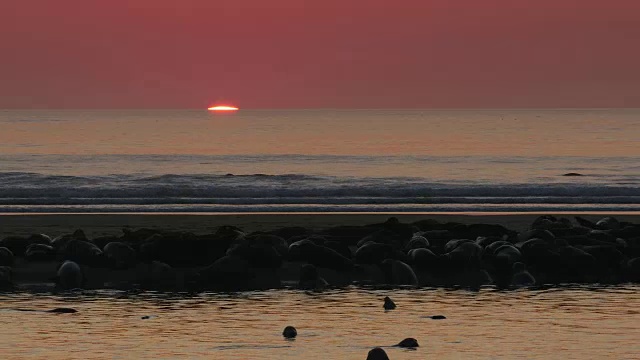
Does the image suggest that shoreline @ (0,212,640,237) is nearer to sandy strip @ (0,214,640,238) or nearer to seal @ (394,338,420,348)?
sandy strip @ (0,214,640,238)

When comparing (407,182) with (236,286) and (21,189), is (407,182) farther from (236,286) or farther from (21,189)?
(236,286)

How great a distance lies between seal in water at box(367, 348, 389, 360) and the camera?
510 inches

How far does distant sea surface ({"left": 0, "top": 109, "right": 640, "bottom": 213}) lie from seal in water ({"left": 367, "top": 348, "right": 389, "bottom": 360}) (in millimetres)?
22982

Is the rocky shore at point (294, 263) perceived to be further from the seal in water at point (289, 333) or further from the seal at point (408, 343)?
the seal at point (408, 343)

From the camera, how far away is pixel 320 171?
5922cm

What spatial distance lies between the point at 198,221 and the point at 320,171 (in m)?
28.3

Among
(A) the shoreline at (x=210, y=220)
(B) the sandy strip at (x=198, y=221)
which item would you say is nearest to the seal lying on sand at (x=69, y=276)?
(B) the sandy strip at (x=198, y=221)

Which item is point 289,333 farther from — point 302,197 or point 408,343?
point 302,197

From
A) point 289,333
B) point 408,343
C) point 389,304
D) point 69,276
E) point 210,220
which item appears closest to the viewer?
point 408,343

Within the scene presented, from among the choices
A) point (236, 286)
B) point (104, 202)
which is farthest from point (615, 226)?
point (104, 202)

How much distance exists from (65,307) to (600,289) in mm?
8182

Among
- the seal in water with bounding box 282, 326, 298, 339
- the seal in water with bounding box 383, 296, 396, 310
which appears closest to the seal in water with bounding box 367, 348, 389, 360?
the seal in water with bounding box 282, 326, 298, 339

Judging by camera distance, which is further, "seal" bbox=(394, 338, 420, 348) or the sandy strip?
the sandy strip

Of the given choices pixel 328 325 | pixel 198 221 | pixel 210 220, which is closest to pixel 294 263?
pixel 328 325
